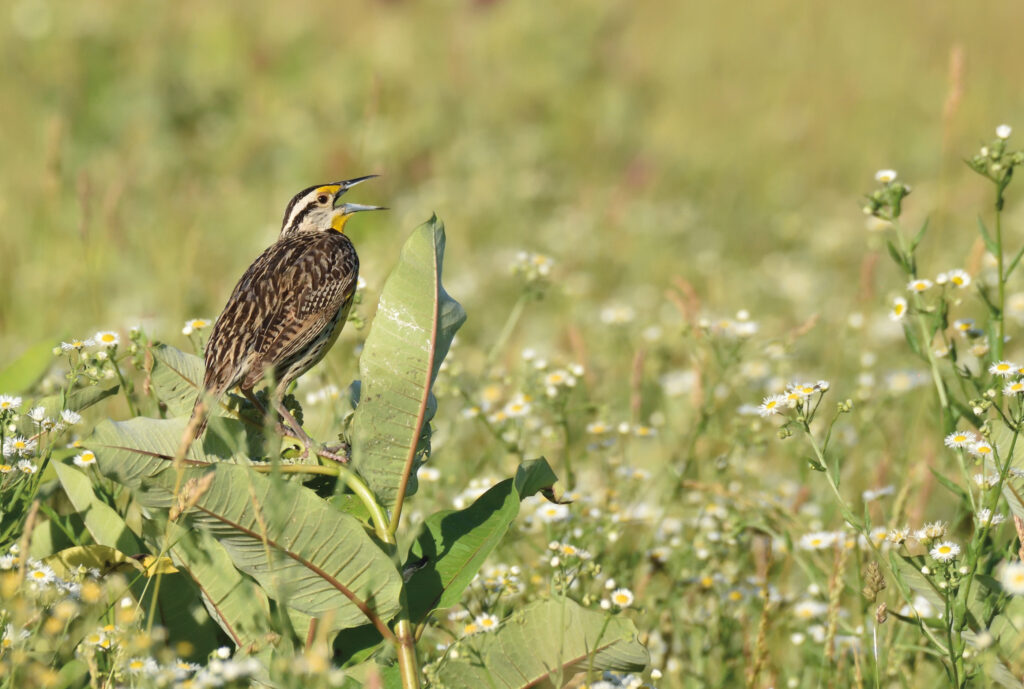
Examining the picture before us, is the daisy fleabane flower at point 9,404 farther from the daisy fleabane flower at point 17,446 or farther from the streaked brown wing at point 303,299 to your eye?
the streaked brown wing at point 303,299

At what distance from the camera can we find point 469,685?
8.73 feet

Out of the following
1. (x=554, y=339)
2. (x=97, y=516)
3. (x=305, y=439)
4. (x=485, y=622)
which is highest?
(x=554, y=339)

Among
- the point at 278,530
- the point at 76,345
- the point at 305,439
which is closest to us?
the point at 278,530

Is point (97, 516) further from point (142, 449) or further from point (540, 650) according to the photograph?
point (540, 650)

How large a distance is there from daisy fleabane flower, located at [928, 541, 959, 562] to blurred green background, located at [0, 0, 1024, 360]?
406 centimetres

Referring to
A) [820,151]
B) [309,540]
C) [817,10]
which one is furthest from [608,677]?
[817,10]

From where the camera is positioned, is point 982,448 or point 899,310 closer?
point 982,448

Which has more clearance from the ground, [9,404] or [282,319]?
[282,319]

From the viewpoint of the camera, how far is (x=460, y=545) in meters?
2.77

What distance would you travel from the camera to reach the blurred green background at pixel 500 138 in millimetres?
7711

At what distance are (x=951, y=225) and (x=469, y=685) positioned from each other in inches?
324

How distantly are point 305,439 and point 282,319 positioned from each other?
0.48m

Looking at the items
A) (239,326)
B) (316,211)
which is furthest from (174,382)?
(316,211)

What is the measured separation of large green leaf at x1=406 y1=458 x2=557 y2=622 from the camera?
2725mm
